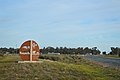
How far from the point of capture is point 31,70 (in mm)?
17312

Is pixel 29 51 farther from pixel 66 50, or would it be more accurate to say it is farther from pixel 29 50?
pixel 66 50

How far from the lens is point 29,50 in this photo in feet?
71.5

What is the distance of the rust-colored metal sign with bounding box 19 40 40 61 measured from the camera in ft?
70.7

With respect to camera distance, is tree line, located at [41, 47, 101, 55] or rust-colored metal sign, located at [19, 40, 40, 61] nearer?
rust-colored metal sign, located at [19, 40, 40, 61]

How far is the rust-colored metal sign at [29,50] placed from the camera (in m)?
21.5

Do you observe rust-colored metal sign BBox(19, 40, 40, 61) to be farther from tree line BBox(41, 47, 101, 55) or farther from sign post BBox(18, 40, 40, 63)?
tree line BBox(41, 47, 101, 55)

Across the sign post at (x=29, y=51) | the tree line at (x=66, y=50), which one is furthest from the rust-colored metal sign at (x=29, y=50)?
the tree line at (x=66, y=50)

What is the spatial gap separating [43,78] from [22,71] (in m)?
2.04

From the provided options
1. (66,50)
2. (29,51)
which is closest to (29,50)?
(29,51)

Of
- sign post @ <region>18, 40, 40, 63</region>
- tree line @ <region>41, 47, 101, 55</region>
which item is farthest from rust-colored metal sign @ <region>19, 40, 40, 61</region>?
tree line @ <region>41, 47, 101, 55</region>

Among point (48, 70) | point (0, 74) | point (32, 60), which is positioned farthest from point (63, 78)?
point (32, 60)

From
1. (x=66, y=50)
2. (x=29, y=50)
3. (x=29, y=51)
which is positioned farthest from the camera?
(x=66, y=50)

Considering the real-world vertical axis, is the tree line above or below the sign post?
above

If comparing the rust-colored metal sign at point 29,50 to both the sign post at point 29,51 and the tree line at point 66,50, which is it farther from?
the tree line at point 66,50
